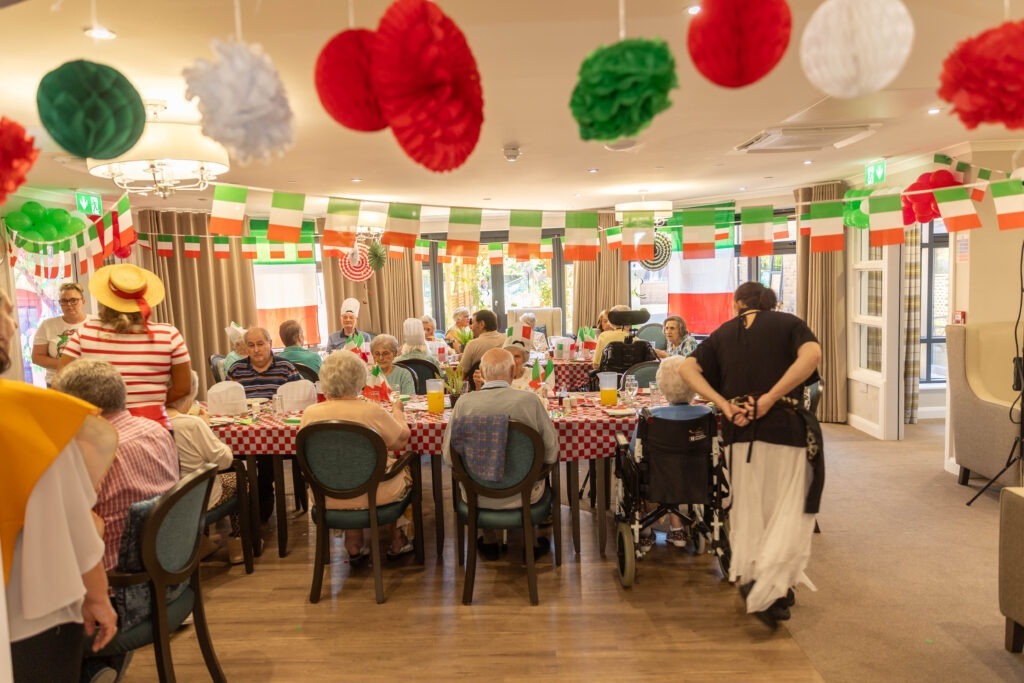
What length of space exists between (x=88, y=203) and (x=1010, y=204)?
8.02 m

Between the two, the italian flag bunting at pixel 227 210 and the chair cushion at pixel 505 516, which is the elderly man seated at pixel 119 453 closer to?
the chair cushion at pixel 505 516

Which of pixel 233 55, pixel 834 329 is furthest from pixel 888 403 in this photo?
pixel 233 55

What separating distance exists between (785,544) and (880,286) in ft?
15.9

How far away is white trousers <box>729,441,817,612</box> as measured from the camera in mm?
3014

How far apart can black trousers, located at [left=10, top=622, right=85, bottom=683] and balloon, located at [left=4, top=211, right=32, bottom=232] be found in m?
5.02

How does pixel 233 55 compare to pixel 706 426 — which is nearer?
pixel 233 55

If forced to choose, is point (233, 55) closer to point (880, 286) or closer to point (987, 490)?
point (987, 490)

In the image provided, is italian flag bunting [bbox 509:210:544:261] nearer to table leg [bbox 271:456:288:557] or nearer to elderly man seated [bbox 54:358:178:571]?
table leg [bbox 271:456:288:557]

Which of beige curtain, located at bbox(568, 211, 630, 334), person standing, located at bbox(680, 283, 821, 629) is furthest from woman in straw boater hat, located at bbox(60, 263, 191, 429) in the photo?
beige curtain, located at bbox(568, 211, 630, 334)

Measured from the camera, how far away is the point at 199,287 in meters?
8.91

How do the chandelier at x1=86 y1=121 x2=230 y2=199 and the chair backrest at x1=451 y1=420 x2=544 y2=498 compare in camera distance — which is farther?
the chandelier at x1=86 y1=121 x2=230 y2=199

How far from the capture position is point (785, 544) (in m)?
3.00

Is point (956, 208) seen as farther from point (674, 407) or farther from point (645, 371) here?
point (674, 407)

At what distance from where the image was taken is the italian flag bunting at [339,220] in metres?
5.22
